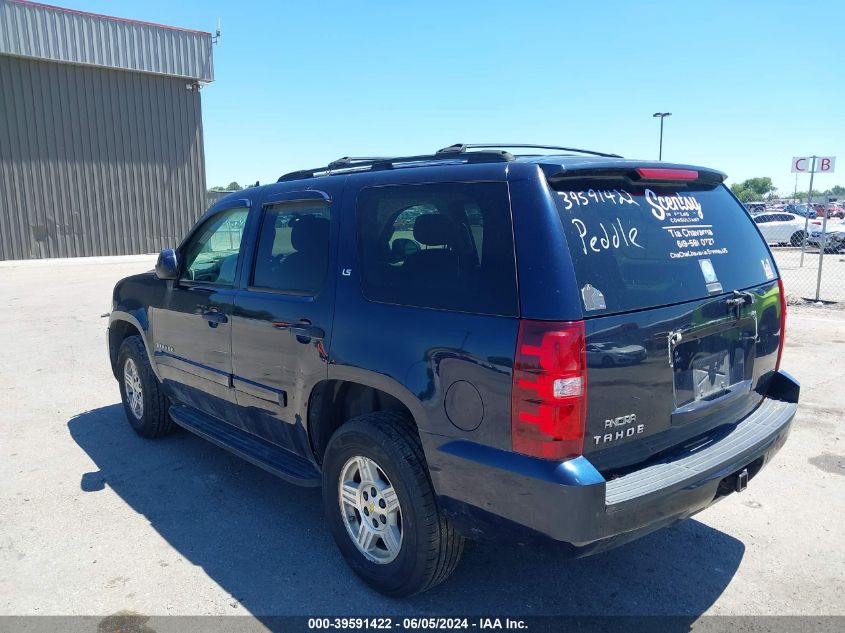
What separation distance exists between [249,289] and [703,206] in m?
2.51

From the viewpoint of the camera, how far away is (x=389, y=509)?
10.0ft

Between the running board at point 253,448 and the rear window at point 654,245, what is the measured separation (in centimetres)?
188

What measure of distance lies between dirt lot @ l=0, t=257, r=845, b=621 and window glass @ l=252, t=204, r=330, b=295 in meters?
1.42

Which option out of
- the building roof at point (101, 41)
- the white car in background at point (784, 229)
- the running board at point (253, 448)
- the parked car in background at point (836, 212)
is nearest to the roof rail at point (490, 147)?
the running board at point (253, 448)

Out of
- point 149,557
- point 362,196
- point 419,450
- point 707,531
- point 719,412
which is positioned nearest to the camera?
point 419,450

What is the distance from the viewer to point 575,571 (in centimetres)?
335

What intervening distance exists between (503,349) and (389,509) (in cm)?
106

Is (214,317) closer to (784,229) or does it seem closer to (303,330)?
(303,330)

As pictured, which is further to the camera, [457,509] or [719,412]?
[719,412]

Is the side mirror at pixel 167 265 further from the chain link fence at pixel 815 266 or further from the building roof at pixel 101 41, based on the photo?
the building roof at pixel 101 41

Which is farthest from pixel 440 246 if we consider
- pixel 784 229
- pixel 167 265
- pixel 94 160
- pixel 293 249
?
pixel 784 229

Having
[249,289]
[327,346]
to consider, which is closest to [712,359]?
[327,346]

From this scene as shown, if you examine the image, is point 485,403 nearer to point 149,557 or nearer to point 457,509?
point 457,509

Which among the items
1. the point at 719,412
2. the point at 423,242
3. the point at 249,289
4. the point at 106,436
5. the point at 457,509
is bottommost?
the point at 106,436
